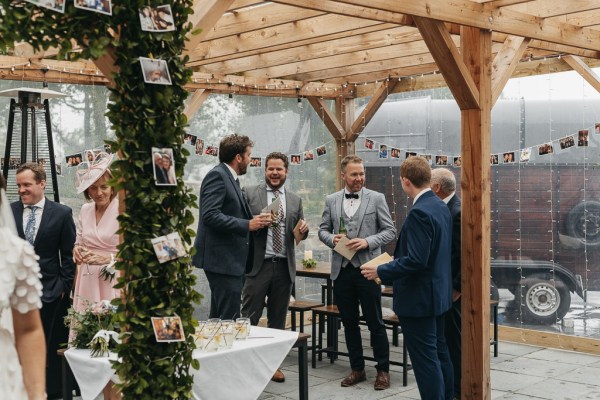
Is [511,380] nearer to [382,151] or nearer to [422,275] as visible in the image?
[422,275]

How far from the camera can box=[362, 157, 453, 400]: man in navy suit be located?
197 inches

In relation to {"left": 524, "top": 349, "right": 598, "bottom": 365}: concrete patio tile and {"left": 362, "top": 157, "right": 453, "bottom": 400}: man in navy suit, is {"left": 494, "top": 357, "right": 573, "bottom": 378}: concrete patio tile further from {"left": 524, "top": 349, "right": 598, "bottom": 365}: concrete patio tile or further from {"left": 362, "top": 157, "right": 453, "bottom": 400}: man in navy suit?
{"left": 362, "top": 157, "right": 453, "bottom": 400}: man in navy suit

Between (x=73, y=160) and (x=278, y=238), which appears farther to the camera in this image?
(x=73, y=160)

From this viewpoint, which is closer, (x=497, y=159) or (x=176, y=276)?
(x=176, y=276)

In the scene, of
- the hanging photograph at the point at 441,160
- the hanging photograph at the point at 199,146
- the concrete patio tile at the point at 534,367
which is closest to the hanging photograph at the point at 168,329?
the concrete patio tile at the point at 534,367

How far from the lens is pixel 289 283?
6.60 metres

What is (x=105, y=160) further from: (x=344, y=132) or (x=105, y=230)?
(x=344, y=132)

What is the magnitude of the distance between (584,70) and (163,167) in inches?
212

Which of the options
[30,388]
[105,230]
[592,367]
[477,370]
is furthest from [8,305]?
[592,367]

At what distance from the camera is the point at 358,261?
253 inches

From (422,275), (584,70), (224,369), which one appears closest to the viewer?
(224,369)

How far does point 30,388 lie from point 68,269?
3.73 metres

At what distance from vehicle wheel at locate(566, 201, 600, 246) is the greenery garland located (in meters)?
5.27

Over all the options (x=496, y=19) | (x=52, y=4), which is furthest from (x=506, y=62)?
(x=52, y=4)
